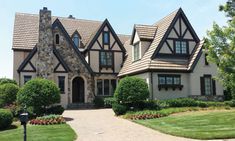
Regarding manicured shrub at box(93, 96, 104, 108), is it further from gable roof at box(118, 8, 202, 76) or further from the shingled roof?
the shingled roof

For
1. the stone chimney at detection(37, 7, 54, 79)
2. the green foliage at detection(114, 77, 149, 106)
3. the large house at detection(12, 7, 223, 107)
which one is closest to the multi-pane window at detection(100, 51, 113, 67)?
the large house at detection(12, 7, 223, 107)

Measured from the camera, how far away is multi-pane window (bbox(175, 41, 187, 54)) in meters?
29.9

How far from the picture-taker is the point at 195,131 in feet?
48.2

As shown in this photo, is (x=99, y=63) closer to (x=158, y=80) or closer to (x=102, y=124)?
(x=158, y=80)

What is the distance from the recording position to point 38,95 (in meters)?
21.8

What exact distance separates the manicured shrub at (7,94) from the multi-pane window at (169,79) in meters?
13.5

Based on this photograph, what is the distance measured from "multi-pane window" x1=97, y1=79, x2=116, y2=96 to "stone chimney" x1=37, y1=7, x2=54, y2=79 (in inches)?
278

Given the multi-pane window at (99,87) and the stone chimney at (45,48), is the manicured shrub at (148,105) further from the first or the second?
the multi-pane window at (99,87)

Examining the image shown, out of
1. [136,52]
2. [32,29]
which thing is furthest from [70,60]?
[136,52]

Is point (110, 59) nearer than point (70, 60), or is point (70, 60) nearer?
point (70, 60)

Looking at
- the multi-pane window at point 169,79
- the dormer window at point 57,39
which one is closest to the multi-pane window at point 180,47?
the multi-pane window at point 169,79

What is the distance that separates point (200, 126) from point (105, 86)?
20.9 meters

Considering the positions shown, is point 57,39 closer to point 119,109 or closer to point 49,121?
point 119,109

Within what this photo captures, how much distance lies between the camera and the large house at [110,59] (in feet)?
94.0
